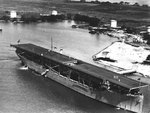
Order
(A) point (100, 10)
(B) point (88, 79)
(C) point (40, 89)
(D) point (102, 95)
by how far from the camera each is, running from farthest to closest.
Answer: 1. (A) point (100, 10)
2. (C) point (40, 89)
3. (B) point (88, 79)
4. (D) point (102, 95)

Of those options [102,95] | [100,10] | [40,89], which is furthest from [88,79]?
[100,10]

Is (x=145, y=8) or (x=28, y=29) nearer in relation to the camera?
(x=28, y=29)

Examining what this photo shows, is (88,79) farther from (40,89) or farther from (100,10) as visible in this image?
(100,10)

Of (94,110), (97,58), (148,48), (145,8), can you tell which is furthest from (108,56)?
(145,8)

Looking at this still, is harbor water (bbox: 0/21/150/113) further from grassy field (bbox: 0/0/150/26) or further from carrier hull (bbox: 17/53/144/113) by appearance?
grassy field (bbox: 0/0/150/26)

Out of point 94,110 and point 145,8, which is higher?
point 145,8

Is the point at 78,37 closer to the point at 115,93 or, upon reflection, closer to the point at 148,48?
the point at 148,48

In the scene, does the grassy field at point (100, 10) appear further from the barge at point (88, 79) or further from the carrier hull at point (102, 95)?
the carrier hull at point (102, 95)
